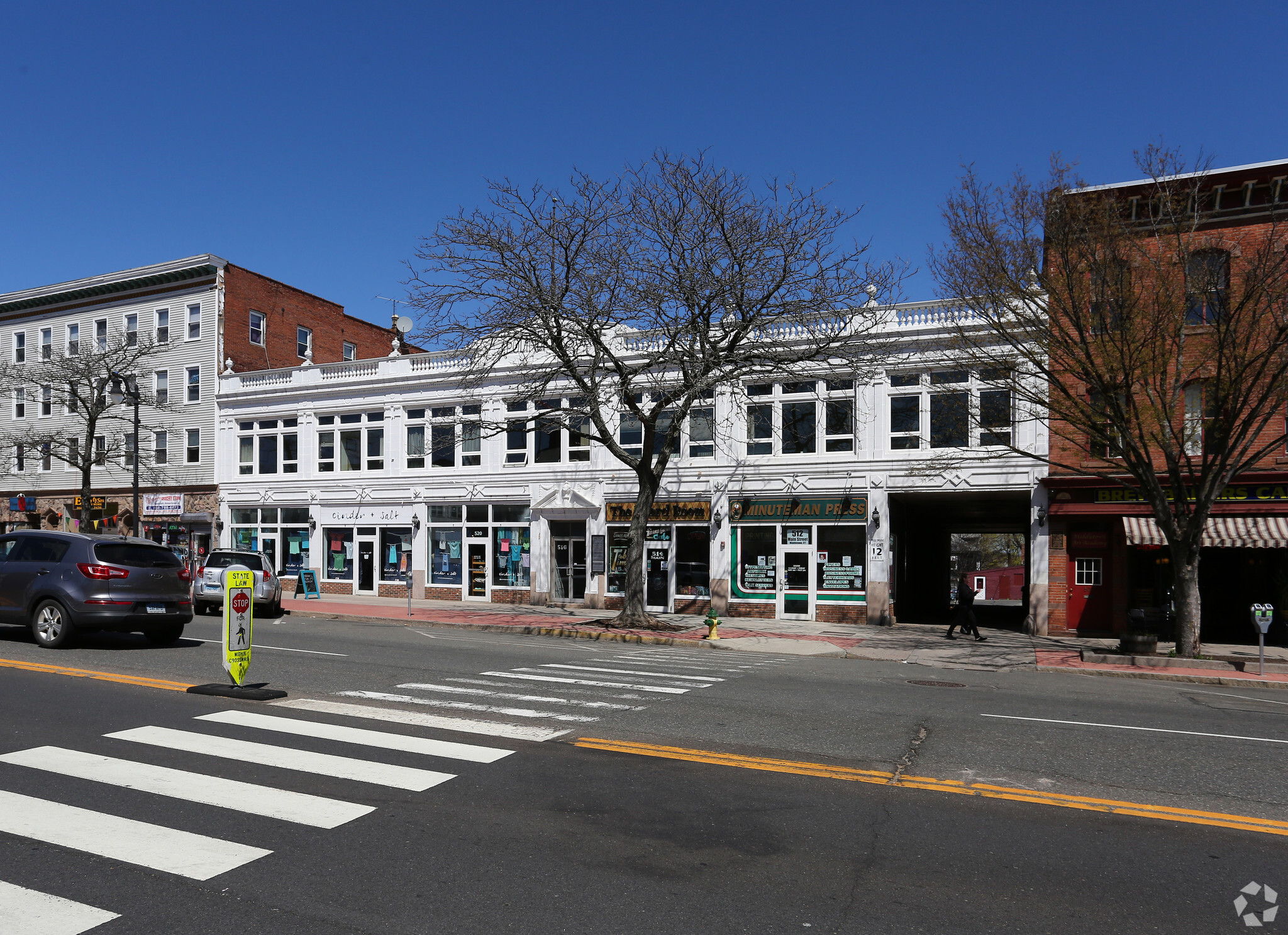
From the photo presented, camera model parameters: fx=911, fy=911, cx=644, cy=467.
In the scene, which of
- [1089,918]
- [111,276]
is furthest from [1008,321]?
[111,276]

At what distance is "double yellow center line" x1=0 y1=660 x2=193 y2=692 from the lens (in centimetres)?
1053

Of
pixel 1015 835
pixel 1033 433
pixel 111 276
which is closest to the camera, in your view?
pixel 1015 835

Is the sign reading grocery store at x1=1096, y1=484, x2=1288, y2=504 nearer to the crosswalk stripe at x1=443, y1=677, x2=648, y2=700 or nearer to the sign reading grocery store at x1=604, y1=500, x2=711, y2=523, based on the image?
the sign reading grocery store at x1=604, y1=500, x2=711, y2=523

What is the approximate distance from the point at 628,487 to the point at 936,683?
14.6 m

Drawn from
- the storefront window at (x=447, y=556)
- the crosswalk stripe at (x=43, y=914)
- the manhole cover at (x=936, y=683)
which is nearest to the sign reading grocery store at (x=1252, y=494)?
the manhole cover at (x=936, y=683)

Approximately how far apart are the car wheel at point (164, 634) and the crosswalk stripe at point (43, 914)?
1029cm

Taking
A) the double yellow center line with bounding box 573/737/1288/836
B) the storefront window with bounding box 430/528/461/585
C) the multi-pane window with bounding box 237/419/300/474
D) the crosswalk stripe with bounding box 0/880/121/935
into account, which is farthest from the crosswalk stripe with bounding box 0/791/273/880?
the multi-pane window with bounding box 237/419/300/474

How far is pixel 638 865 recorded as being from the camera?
5.18 metres

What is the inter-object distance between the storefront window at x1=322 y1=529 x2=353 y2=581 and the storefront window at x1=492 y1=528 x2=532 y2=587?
6.05 meters

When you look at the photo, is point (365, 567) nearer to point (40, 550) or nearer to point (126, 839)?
point (40, 550)

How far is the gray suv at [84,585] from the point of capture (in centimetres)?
1314

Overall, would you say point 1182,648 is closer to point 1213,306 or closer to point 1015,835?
point 1213,306

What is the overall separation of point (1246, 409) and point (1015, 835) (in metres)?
18.4
